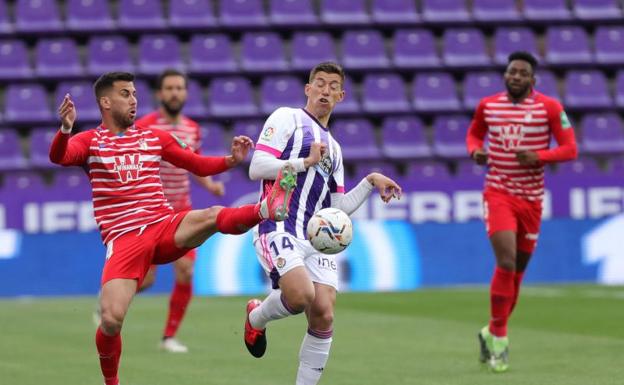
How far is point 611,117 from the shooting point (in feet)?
70.3

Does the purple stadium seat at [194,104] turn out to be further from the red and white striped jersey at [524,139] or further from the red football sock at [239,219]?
the red football sock at [239,219]

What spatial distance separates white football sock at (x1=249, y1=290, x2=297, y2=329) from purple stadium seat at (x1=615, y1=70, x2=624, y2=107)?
1512 cm

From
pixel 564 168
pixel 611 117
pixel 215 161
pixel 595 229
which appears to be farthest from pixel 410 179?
pixel 215 161

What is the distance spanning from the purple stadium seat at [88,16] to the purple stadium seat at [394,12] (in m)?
4.76

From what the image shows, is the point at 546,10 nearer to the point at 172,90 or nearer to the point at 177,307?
the point at 172,90

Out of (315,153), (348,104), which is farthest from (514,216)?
(348,104)

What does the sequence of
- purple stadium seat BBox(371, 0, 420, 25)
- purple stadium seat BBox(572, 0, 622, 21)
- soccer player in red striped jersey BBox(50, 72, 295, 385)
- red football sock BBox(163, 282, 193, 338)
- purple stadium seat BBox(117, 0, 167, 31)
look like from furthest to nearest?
purple stadium seat BBox(572, 0, 622, 21)
purple stadium seat BBox(371, 0, 420, 25)
purple stadium seat BBox(117, 0, 167, 31)
red football sock BBox(163, 282, 193, 338)
soccer player in red striped jersey BBox(50, 72, 295, 385)

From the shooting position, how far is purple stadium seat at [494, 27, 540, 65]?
886 inches

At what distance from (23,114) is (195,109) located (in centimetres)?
279

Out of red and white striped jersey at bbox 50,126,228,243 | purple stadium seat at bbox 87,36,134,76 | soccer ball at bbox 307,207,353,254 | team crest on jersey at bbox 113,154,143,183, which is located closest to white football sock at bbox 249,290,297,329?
soccer ball at bbox 307,207,353,254

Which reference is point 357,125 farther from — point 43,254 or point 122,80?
point 122,80

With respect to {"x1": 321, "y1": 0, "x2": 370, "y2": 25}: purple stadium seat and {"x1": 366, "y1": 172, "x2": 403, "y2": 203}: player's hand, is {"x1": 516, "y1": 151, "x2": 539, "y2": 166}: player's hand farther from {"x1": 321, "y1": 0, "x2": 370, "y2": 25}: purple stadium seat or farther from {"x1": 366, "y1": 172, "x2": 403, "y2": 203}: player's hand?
{"x1": 321, "y1": 0, "x2": 370, "y2": 25}: purple stadium seat

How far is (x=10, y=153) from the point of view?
19.5m

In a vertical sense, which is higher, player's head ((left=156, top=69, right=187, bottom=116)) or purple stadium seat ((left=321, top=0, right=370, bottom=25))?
purple stadium seat ((left=321, top=0, right=370, bottom=25))
